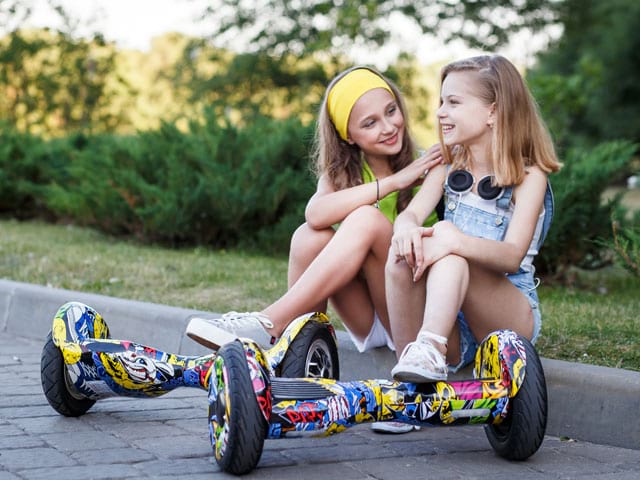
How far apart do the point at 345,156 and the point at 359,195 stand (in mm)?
285

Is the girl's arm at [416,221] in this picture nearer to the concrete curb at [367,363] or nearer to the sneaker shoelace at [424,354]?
the sneaker shoelace at [424,354]

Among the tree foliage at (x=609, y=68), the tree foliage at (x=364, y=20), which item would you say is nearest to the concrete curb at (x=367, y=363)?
the tree foliage at (x=364, y=20)

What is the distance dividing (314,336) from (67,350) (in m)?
0.78

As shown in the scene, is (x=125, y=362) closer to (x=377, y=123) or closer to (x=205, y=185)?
(x=377, y=123)

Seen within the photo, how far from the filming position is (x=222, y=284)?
5.41 meters

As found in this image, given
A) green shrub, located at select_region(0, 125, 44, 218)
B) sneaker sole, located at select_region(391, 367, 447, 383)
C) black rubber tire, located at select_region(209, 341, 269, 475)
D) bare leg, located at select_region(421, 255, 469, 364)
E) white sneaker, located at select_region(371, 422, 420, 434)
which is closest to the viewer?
black rubber tire, located at select_region(209, 341, 269, 475)

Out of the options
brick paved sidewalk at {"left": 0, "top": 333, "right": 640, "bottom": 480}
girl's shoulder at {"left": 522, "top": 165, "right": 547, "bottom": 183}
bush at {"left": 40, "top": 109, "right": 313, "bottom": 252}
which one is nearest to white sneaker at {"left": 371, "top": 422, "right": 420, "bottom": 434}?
brick paved sidewalk at {"left": 0, "top": 333, "right": 640, "bottom": 480}

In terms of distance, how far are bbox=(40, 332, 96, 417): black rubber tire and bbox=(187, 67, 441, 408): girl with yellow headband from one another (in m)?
0.50

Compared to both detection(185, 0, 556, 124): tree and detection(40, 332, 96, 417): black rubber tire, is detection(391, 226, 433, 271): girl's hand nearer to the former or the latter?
detection(40, 332, 96, 417): black rubber tire

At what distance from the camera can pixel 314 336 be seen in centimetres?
306

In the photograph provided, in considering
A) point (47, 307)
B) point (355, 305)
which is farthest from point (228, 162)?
point (355, 305)

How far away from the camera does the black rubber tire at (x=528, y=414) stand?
8.75 ft

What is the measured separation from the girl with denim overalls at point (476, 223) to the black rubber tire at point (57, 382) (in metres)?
1.08

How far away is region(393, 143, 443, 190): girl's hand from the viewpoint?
3346mm
